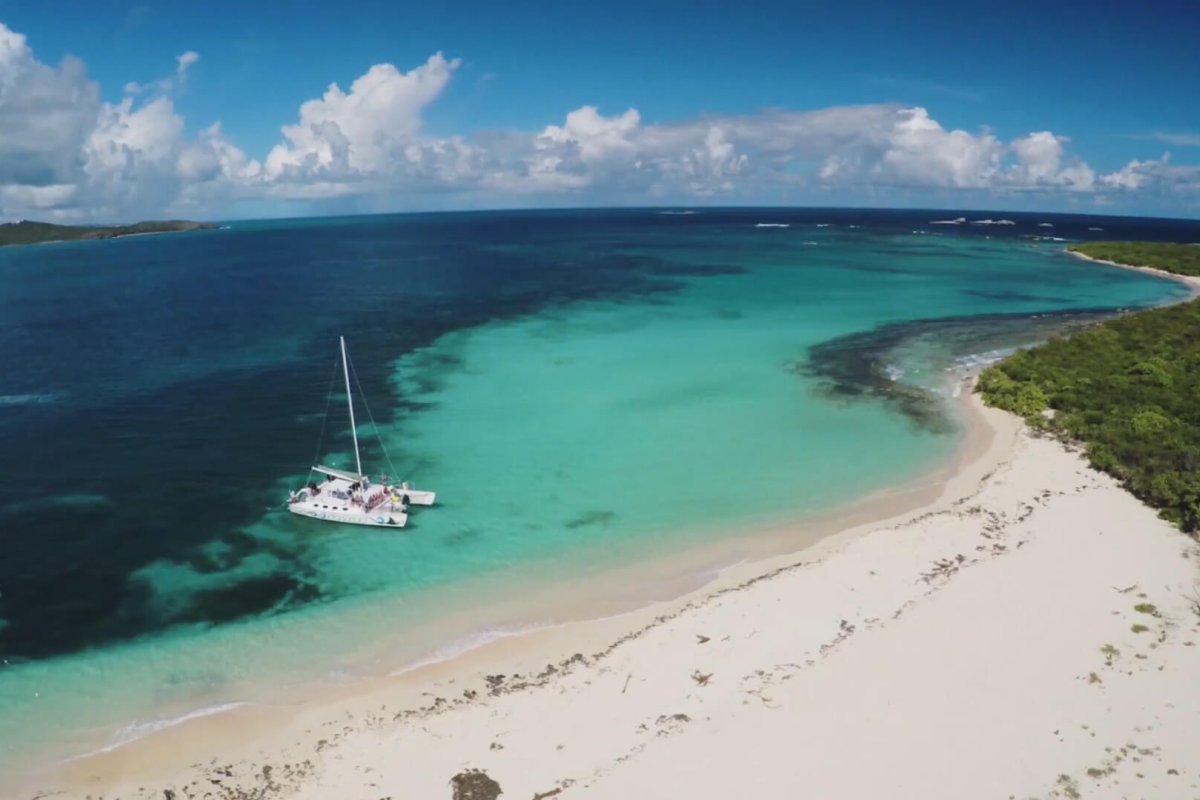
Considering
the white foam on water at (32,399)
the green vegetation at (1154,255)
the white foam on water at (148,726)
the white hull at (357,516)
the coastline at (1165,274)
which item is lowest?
the white foam on water at (148,726)

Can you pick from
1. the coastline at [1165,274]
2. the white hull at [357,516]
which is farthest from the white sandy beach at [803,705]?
the coastline at [1165,274]

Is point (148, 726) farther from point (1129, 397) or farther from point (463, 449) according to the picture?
point (1129, 397)

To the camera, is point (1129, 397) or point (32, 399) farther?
point (32, 399)

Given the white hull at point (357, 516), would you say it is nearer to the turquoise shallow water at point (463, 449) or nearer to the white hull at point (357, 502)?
the white hull at point (357, 502)

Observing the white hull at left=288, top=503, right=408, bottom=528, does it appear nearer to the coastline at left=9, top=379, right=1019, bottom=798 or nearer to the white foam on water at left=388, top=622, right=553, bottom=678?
the coastline at left=9, top=379, right=1019, bottom=798

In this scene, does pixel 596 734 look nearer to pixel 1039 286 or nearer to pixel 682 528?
pixel 682 528

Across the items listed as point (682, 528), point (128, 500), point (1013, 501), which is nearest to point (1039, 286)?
point (1013, 501)

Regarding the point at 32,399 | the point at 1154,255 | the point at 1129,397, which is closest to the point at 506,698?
the point at 1129,397
